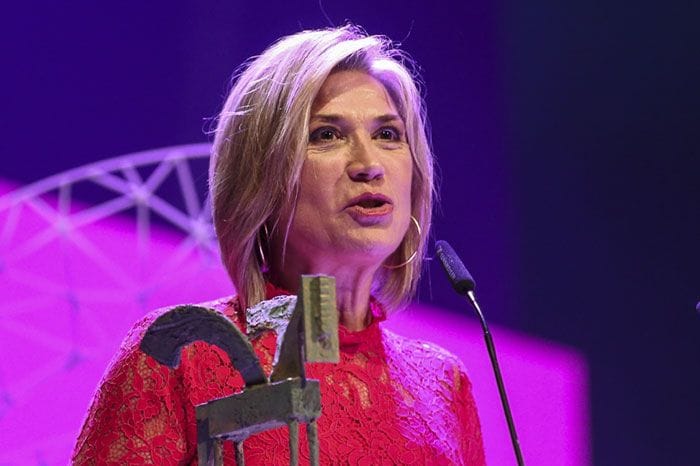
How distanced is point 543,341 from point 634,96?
70 cm

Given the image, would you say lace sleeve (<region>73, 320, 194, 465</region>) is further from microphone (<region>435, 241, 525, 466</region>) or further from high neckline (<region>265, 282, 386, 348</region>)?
microphone (<region>435, 241, 525, 466</region>)

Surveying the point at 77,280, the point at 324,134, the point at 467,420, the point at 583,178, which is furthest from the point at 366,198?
the point at 583,178

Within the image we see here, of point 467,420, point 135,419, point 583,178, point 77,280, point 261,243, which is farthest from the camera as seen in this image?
point 583,178

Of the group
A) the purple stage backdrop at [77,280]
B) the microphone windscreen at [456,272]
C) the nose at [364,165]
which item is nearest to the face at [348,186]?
the nose at [364,165]

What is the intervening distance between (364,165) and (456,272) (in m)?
0.25

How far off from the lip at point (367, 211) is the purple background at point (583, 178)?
0.94 m

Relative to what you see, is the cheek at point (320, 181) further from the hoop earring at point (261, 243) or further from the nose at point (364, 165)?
the hoop earring at point (261, 243)

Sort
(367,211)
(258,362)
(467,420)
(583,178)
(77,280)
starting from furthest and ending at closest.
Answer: (583,178) → (77,280) → (467,420) → (367,211) → (258,362)

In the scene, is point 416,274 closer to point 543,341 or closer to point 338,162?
point 338,162

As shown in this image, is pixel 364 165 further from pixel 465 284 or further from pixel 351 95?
pixel 465 284

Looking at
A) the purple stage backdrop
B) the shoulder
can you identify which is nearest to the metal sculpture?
the shoulder

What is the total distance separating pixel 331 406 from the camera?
1.70 meters

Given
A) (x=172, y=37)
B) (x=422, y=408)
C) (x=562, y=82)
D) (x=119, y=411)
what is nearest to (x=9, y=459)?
Answer: (x=119, y=411)

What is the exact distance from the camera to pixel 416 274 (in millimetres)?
2020
